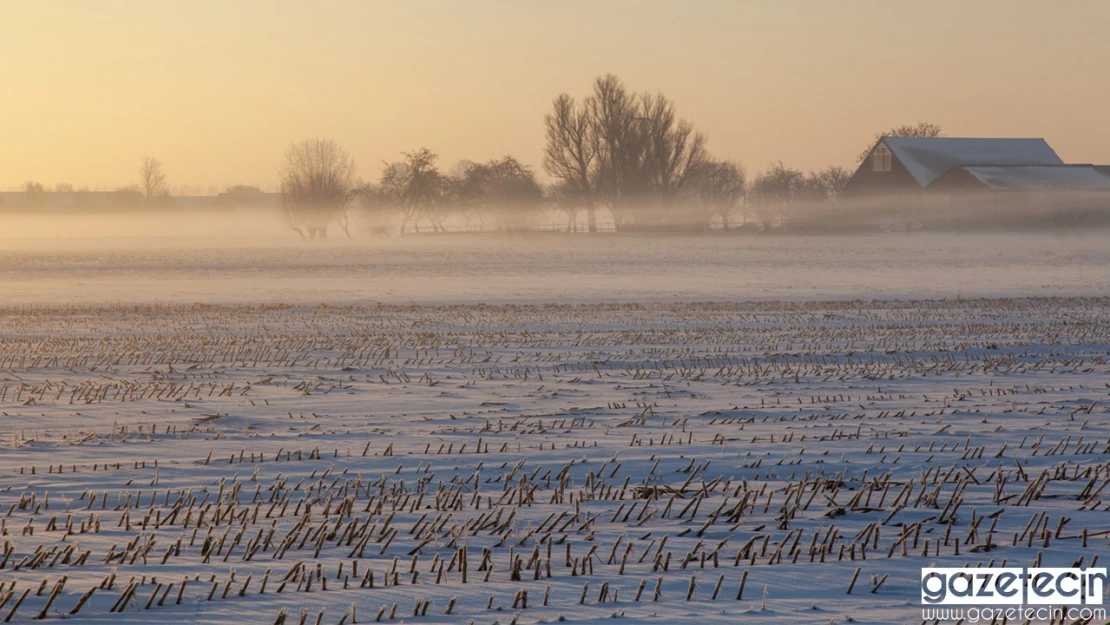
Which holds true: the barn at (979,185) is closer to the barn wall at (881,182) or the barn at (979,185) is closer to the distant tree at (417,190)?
the barn wall at (881,182)

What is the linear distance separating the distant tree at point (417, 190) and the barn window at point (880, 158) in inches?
1502

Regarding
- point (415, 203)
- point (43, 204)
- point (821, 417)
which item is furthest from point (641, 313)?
point (43, 204)

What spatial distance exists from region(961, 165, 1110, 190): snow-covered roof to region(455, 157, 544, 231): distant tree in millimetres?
37436

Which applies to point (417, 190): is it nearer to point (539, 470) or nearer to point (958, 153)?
point (958, 153)

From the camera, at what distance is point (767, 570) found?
5871mm

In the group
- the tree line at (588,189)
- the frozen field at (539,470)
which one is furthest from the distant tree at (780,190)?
the frozen field at (539,470)

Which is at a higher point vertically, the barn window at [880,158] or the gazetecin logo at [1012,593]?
the barn window at [880,158]

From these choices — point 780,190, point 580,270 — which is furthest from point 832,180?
point 580,270

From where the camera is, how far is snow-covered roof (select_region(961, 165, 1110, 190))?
6888cm

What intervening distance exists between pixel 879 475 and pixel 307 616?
4.91 m

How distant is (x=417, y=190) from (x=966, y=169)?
46.8 metres

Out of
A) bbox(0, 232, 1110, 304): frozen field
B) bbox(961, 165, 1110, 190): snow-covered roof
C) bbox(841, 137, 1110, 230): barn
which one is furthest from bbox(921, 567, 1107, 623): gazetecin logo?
bbox(961, 165, 1110, 190): snow-covered roof

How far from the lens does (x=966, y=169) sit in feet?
230

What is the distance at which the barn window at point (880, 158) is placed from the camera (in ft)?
243
